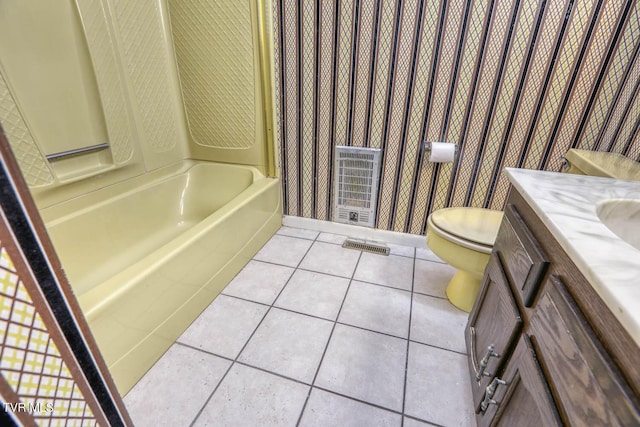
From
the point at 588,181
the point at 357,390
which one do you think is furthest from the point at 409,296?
the point at 588,181

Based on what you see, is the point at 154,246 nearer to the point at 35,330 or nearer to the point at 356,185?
the point at 356,185

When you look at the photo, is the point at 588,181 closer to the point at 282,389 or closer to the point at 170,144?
the point at 282,389

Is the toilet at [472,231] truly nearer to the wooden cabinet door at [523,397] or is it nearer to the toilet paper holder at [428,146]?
the toilet paper holder at [428,146]

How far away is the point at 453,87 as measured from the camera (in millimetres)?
1580

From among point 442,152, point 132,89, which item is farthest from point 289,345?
point 132,89

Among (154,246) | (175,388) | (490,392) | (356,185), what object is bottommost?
(175,388)

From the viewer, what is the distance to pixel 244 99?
6.29 feet

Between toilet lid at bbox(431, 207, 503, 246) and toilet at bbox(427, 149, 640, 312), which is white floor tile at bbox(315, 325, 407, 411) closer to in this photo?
toilet at bbox(427, 149, 640, 312)

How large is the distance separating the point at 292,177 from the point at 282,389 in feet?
4.48

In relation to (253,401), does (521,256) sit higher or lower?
higher

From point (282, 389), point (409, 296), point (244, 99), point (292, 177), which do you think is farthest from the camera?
point (292, 177)

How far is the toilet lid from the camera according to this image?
131 centimetres

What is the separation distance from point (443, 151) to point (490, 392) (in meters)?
1.22

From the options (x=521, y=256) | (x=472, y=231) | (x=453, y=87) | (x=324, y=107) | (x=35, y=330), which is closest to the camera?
(x=35, y=330)
